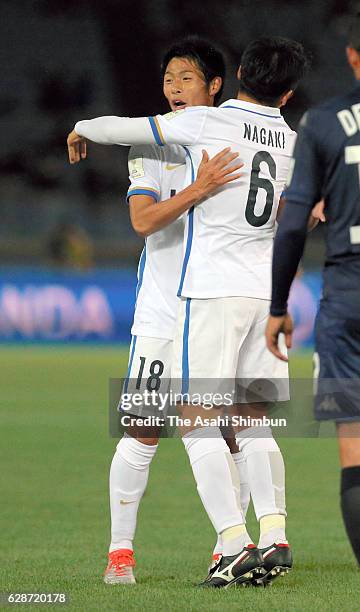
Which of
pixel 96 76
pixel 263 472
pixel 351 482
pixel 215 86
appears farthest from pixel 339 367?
pixel 96 76

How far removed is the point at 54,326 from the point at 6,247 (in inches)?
164

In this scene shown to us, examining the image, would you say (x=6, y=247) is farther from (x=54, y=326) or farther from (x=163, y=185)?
(x=163, y=185)

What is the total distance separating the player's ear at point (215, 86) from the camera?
4740 millimetres

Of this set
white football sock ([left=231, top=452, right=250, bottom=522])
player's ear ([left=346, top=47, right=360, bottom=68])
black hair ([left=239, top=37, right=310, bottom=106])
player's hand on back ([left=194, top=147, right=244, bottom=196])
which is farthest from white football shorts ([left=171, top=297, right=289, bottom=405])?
player's ear ([left=346, top=47, right=360, bottom=68])

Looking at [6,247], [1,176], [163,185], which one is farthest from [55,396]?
[1,176]

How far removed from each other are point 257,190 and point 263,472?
1093 mm

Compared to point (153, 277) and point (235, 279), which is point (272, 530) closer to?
point (235, 279)

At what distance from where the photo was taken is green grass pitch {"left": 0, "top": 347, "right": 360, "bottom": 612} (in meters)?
4.14

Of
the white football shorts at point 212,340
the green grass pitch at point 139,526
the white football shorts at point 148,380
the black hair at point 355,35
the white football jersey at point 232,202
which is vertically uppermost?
the black hair at point 355,35

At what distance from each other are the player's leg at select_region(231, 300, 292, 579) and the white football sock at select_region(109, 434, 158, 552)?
404 mm

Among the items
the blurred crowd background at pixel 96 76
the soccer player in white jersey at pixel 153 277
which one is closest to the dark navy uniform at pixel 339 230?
the soccer player in white jersey at pixel 153 277

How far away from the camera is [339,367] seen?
3242 mm

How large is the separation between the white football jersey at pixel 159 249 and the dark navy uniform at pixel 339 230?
54.2 inches

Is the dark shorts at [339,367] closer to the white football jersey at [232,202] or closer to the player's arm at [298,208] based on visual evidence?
the player's arm at [298,208]
